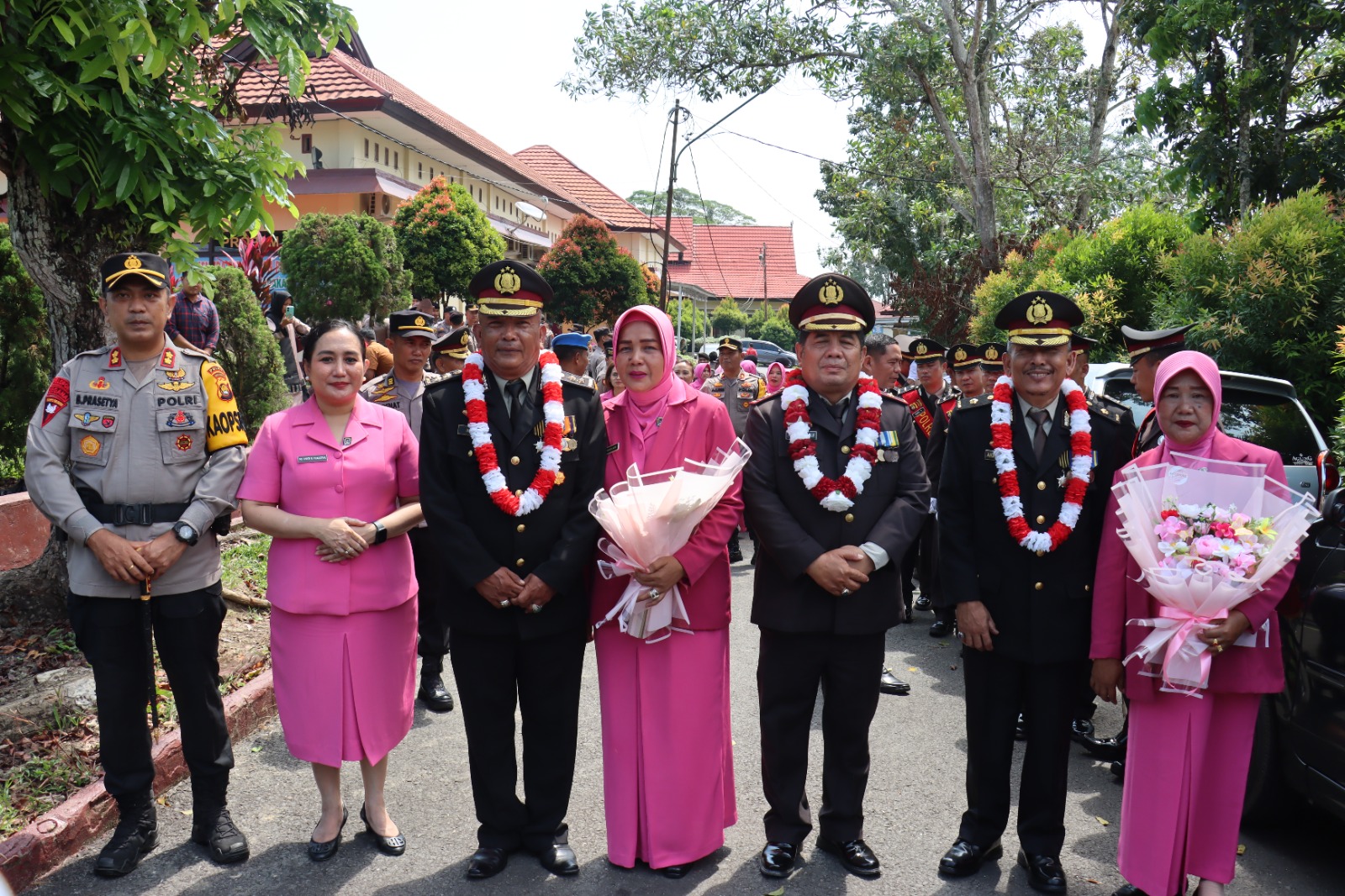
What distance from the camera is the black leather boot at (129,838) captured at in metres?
3.97

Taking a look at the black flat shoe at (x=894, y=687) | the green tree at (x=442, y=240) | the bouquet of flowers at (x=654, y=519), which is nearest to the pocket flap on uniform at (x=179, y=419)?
the bouquet of flowers at (x=654, y=519)

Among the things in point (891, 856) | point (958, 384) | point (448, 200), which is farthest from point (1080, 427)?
point (448, 200)

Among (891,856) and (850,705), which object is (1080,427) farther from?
(891,856)

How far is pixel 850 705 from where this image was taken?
13.6 ft

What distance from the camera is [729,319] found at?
2099 inches

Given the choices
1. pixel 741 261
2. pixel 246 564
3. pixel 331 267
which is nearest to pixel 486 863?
pixel 246 564

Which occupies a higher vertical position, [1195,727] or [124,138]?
[124,138]

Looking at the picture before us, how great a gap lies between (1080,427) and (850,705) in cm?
148

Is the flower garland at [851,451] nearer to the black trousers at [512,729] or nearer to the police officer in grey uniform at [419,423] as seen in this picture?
the black trousers at [512,729]

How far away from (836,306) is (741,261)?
60291 millimetres

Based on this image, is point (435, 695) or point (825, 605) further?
point (435, 695)

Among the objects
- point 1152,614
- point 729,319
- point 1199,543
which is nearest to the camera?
point 1199,543

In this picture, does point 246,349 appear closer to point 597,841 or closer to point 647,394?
point 647,394

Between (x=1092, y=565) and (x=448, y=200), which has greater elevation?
(x=448, y=200)
